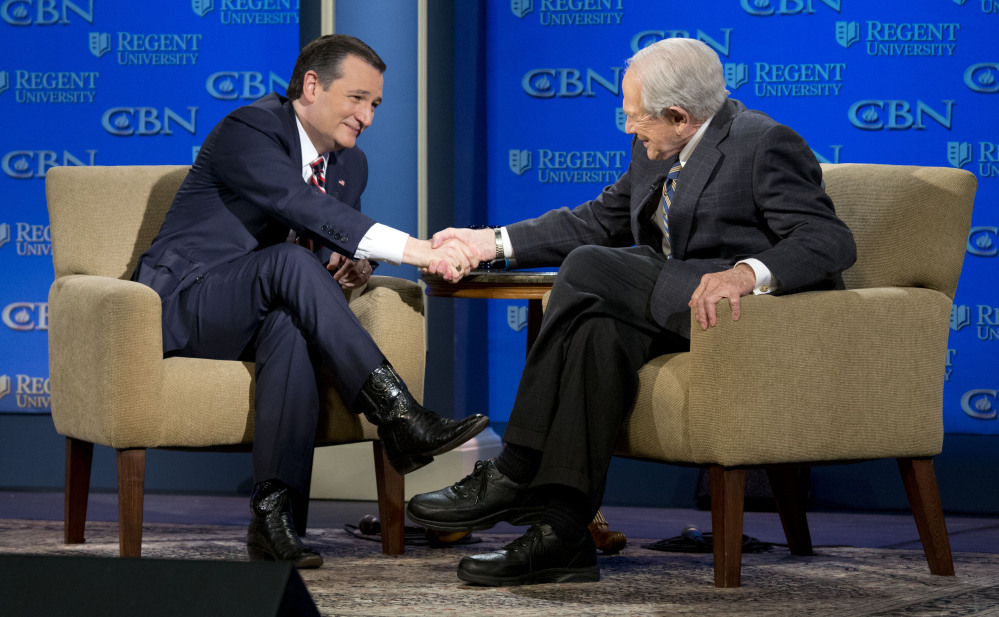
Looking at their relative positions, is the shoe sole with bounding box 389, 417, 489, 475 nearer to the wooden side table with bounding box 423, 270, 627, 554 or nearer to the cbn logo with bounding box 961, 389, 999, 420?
the wooden side table with bounding box 423, 270, 627, 554

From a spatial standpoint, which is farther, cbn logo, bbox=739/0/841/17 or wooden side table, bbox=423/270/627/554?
cbn logo, bbox=739/0/841/17

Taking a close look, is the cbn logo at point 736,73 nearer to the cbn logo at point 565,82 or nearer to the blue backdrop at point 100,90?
the cbn logo at point 565,82

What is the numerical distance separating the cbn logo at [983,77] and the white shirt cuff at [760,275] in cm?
217

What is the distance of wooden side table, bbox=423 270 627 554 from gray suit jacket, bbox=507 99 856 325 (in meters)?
0.36

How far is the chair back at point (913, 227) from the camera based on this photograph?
2.50 metres

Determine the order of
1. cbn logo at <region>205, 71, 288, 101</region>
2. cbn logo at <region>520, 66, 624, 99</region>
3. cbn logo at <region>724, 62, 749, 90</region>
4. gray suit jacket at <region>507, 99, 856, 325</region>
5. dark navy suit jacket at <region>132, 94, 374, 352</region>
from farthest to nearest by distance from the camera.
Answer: cbn logo at <region>205, 71, 288, 101</region>, cbn logo at <region>520, 66, 624, 99</region>, cbn logo at <region>724, 62, 749, 90</region>, dark navy suit jacket at <region>132, 94, 374, 352</region>, gray suit jacket at <region>507, 99, 856, 325</region>

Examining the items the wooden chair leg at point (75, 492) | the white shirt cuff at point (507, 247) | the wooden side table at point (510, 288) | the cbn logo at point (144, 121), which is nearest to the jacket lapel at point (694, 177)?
the wooden side table at point (510, 288)

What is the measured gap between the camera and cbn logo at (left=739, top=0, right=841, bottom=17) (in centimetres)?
411

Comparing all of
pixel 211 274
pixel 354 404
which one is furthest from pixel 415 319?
pixel 211 274

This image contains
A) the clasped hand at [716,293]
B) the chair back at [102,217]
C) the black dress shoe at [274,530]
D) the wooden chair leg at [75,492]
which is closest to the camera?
the clasped hand at [716,293]

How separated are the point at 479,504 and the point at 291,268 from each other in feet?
2.34

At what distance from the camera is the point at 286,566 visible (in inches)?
39.6

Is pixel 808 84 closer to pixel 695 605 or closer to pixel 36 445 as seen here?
pixel 695 605

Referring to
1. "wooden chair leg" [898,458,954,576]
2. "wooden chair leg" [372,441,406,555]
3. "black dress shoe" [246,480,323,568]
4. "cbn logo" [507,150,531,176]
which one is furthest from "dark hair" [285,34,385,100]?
"wooden chair leg" [898,458,954,576]
